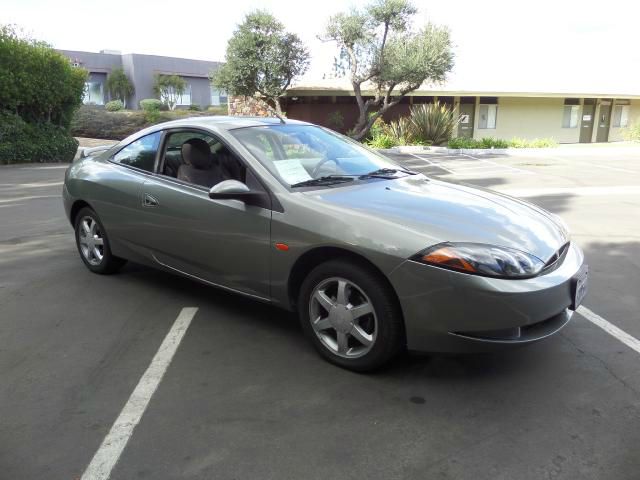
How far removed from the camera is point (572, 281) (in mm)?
Answer: 3111

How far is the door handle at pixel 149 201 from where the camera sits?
4227 mm

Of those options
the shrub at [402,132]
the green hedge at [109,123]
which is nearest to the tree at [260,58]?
the shrub at [402,132]

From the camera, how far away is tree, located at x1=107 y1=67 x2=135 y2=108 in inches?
1763

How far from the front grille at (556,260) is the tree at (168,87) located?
45665mm

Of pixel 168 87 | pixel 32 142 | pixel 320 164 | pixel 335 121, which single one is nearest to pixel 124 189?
pixel 320 164

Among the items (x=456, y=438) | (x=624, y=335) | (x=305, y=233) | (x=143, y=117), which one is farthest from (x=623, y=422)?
(x=143, y=117)

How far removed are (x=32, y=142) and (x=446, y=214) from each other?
15851mm

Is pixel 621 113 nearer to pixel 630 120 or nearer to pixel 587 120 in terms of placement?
pixel 630 120

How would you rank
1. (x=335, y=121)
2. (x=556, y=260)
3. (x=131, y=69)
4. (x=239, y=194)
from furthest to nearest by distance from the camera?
(x=131, y=69)
(x=335, y=121)
(x=239, y=194)
(x=556, y=260)

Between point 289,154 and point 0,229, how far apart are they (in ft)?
17.6

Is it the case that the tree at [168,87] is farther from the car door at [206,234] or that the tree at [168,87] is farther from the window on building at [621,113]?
the car door at [206,234]

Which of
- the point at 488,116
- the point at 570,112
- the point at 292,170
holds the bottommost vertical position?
the point at 292,170

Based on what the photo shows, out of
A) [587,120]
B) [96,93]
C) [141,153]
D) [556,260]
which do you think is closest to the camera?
[556,260]

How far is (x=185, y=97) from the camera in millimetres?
50062
